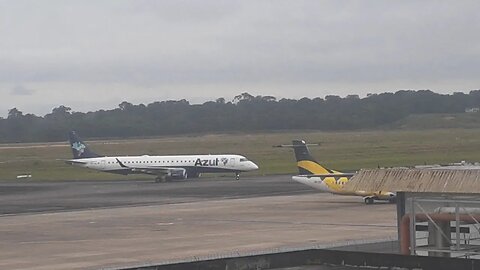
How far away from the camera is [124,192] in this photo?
88.1m

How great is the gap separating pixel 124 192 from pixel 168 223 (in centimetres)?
3239

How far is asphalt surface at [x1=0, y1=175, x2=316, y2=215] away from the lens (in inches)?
2916

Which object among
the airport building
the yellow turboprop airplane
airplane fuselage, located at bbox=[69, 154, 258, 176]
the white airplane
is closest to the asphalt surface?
the white airplane

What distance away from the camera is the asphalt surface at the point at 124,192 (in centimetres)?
7406

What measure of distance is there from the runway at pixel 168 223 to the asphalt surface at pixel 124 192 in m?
0.09

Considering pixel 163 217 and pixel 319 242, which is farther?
pixel 163 217

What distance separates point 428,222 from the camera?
64.7 feet

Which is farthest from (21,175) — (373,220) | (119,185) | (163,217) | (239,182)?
(373,220)

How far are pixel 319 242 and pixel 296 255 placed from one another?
71.3 ft

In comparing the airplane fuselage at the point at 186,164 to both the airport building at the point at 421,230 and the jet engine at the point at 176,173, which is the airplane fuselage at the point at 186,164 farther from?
the airport building at the point at 421,230

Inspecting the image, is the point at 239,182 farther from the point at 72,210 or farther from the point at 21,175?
the point at 21,175

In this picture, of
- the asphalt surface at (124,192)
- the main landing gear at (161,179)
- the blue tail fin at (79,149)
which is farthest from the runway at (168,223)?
the blue tail fin at (79,149)

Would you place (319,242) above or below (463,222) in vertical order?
below

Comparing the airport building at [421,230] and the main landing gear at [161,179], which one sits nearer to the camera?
the airport building at [421,230]
